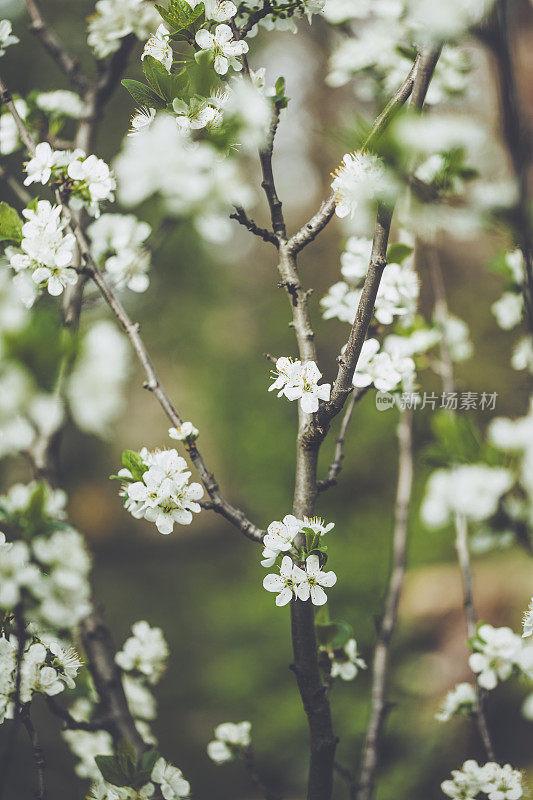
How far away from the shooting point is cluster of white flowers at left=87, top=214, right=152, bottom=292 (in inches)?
35.4

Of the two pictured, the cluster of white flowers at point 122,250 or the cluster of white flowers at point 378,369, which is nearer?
the cluster of white flowers at point 378,369

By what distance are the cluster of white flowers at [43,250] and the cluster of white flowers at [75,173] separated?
0.05 metres

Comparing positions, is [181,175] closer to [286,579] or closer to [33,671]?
[286,579]

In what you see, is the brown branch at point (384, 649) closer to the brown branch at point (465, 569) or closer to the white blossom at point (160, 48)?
the brown branch at point (465, 569)

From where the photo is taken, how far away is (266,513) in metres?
3.73

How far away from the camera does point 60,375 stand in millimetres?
501

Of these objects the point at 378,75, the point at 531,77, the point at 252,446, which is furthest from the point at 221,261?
the point at 378,75

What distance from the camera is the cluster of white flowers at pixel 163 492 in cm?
67

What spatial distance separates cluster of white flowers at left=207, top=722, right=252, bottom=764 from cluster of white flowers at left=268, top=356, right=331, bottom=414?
0.61 m

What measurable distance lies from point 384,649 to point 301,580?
1.47ft

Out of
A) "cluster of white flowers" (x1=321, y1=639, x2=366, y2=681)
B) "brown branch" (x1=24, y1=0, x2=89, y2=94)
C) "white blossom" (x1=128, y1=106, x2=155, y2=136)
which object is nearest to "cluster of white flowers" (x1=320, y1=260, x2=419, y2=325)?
"white blossom" (x1=128, y1=106, x2=155, y2=136)

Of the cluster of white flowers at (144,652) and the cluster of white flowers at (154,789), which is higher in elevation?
the cluster of white flowers at (144,652)

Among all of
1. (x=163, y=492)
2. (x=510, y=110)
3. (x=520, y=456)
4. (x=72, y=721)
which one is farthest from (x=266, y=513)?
(x=510, y=110)

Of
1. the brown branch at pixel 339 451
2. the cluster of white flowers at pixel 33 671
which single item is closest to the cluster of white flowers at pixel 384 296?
the brown branch at pixel 339 451
